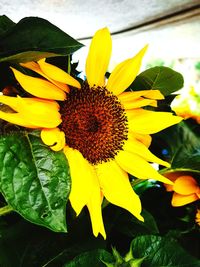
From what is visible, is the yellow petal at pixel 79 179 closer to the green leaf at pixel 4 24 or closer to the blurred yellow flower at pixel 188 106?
the green leaf at pixel 4 24

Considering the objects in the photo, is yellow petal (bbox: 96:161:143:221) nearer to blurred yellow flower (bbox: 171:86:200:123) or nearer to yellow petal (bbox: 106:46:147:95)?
yellow petal (bbox: 106:46:147:95)

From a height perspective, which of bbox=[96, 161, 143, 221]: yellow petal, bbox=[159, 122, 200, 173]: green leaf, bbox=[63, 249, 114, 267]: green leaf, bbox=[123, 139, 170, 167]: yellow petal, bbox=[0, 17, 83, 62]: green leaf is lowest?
bbox=[63, 249, 114, 267]: green leaf

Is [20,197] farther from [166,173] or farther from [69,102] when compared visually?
[166,173]

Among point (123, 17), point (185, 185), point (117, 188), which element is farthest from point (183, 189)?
Result: point (123, 17)

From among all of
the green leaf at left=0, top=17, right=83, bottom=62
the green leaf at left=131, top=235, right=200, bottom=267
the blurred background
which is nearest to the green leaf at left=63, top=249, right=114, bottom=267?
the green leaf at left=131, top=235, right=200, bottom=267

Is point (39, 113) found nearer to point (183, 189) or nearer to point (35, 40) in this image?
point (35, 40)

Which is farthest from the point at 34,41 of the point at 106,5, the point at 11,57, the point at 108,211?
the point at 106,5
